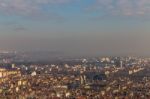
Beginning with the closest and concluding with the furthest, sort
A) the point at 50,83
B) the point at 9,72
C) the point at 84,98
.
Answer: the point at 84,98 → the point at 50,83 → the point at 9,72

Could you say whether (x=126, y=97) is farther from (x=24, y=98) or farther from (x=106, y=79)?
(x=106, y=79)

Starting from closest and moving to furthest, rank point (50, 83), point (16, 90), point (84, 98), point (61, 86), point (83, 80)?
point (84, 98) < point (16, 90) < point (61, 86) < point (50, 83) < point (83, 80)

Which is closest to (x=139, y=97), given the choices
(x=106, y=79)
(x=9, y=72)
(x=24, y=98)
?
(x=24, y=98)

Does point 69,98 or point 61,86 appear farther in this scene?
point 61,86

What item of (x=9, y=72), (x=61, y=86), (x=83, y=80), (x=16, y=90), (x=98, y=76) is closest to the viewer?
(x=16, y=90)

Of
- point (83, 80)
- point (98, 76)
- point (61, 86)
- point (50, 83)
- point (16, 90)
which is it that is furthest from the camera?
point (98, 76)

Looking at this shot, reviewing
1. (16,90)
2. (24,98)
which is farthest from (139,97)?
(16,90)

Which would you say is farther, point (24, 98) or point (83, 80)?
point (83, 80)

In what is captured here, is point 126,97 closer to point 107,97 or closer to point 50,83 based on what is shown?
Answer: point 107,97
